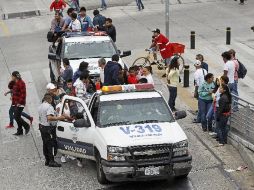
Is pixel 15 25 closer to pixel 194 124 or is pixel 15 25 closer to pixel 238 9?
pixel 238 9

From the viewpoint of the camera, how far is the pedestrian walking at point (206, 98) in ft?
50.5

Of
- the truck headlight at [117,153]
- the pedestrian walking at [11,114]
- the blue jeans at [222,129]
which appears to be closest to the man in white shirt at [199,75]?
the blue jeans at [222,129]

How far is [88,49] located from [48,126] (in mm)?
6082

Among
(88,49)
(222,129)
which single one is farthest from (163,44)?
(222,129)

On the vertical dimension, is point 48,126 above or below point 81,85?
below

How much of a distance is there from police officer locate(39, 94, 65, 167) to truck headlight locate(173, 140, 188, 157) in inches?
110

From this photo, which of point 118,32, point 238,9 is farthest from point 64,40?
point 238,9

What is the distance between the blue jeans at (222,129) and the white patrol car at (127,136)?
1.99 metres

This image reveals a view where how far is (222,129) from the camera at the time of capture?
14.8 m

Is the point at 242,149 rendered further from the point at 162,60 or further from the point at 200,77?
the point at 162,60

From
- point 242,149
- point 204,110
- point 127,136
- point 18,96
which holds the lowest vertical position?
point 242,149

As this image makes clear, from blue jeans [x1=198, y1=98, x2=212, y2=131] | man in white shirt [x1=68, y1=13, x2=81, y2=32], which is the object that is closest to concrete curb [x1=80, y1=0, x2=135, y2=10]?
man in white shirt [x1=68, y1=13, x2=81, y2=32]

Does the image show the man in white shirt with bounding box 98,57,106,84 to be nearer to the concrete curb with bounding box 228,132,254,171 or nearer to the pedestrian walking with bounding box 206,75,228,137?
the pedestrian walking with bounding box 206,75,228,137

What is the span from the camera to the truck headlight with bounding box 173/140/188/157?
1197 centimetres
